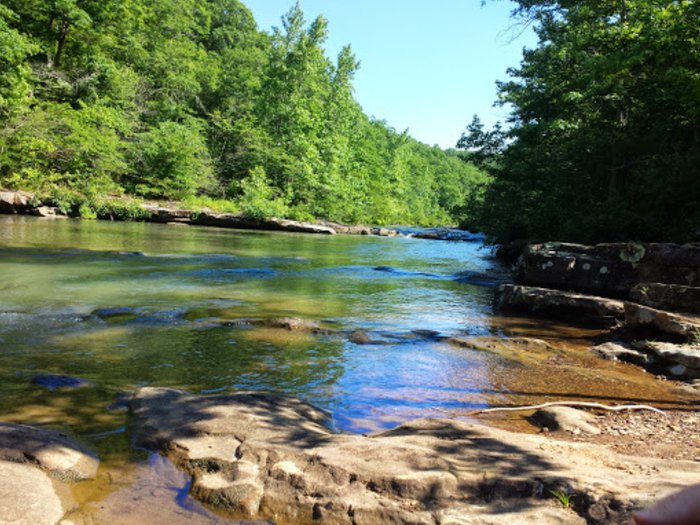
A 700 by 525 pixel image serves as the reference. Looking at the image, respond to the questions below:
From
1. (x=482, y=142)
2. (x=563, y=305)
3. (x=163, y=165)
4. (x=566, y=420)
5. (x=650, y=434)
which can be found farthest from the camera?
(x=163, y=165)

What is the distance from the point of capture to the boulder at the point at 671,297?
869cm

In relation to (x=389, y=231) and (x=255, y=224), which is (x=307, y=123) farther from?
(x=255, y=224)

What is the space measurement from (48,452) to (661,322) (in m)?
8.19

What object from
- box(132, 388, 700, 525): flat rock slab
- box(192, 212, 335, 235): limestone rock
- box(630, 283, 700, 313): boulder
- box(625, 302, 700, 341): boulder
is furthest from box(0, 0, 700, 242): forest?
box(132, 388, 700, 525): flat rock slab

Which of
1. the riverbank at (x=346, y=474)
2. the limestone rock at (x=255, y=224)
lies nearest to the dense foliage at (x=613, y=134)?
the riverbank at (x=346, y=474)

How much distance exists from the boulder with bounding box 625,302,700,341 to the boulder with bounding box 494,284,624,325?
41.8 inches

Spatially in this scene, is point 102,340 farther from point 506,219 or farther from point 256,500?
point 506,219

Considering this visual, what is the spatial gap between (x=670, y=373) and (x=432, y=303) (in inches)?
220

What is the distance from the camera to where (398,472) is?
333 centimetres

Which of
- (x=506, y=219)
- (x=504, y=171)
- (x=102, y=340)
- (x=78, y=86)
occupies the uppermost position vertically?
(x=78, y=86)

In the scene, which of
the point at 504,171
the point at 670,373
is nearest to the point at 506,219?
the point at 504,171

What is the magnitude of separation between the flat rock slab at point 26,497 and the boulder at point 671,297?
30.5ft

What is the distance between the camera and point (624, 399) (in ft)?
18.7

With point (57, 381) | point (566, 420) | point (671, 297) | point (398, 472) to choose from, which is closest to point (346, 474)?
point (398, 472)
